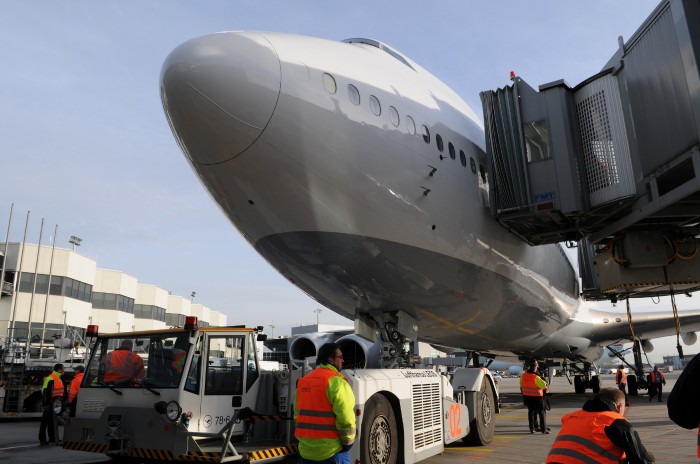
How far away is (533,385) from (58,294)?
113 feet

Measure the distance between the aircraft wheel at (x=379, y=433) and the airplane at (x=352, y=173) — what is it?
1208 millimetres

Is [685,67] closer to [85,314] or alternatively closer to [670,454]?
[670,454]

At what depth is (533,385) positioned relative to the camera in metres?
9.77

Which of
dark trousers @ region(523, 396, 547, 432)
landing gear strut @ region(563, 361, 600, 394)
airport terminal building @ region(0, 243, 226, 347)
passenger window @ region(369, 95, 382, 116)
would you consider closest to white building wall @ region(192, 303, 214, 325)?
airport terminal building @ region(0, 243, 226, 347)

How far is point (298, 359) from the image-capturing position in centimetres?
1185

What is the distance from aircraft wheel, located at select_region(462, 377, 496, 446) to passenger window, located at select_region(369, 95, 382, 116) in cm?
471

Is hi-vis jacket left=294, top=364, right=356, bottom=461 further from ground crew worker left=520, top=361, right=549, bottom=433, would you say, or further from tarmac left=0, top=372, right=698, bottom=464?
ground crew worker left=520, top=361, right=549, bottom=433

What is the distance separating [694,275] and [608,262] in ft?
3.73

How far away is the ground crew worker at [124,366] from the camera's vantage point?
609 cm

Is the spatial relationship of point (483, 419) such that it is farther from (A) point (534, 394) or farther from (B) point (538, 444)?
(A) point (534, 394)

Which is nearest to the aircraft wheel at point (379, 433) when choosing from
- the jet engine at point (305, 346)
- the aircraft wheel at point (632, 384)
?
the jet engine at point (305, 346)

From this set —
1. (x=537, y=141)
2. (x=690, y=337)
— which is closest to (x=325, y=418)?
(x=537, y=141)

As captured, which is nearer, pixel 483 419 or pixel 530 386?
pixel 483 419

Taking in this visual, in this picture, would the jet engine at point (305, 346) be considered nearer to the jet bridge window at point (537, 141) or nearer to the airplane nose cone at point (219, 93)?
the jet bridge window at point (537, 141)
